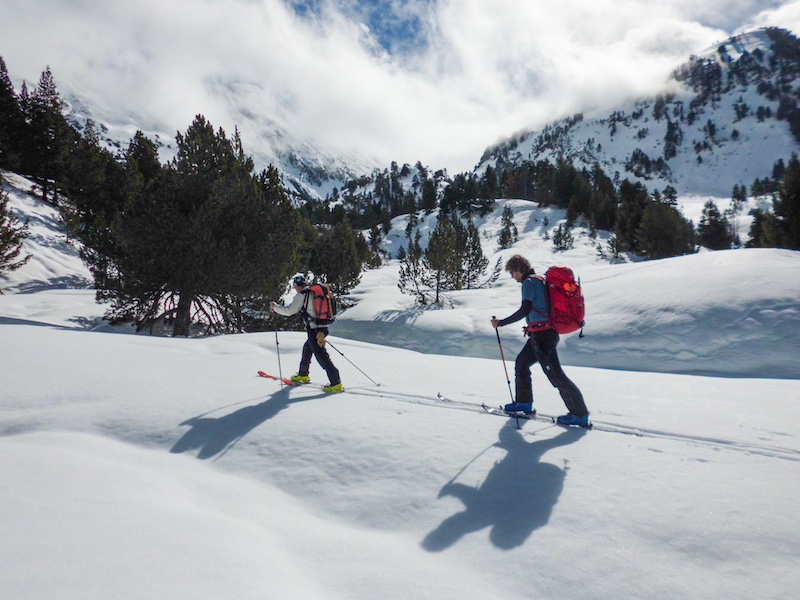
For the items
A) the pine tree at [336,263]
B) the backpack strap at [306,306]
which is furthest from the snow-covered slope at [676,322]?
the pine tree at [336,263]

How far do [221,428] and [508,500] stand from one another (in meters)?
3.39

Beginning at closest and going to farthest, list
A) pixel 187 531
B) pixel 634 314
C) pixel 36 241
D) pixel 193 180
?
1. pixel 187 531
2. pixel 634 314
3. pixel 193 180
4. pixel 36 241

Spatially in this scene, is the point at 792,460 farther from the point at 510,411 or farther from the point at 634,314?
the point at 634,314

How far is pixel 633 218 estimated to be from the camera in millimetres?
46312

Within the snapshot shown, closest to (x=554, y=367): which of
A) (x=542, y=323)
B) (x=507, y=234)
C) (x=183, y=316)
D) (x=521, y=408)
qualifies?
(x=542, y=323)

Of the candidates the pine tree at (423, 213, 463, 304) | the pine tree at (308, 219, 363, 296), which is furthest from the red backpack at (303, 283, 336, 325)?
the pine tree at (308, 219, 363, 296)

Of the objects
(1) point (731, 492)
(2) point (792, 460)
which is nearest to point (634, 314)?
(2) point (792, 460)

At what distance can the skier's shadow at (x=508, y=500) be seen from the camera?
2994mm

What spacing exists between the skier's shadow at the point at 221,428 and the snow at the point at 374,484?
30 millimetres

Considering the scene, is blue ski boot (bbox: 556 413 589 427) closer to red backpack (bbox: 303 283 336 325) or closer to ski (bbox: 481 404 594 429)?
ski (bbox: 481 404 594 429)

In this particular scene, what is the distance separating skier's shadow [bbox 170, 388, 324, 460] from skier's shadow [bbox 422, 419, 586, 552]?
2532 millimetres

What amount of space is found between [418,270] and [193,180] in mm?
13098

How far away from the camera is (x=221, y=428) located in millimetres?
4852

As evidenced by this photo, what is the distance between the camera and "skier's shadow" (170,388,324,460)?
4406 millimetres
